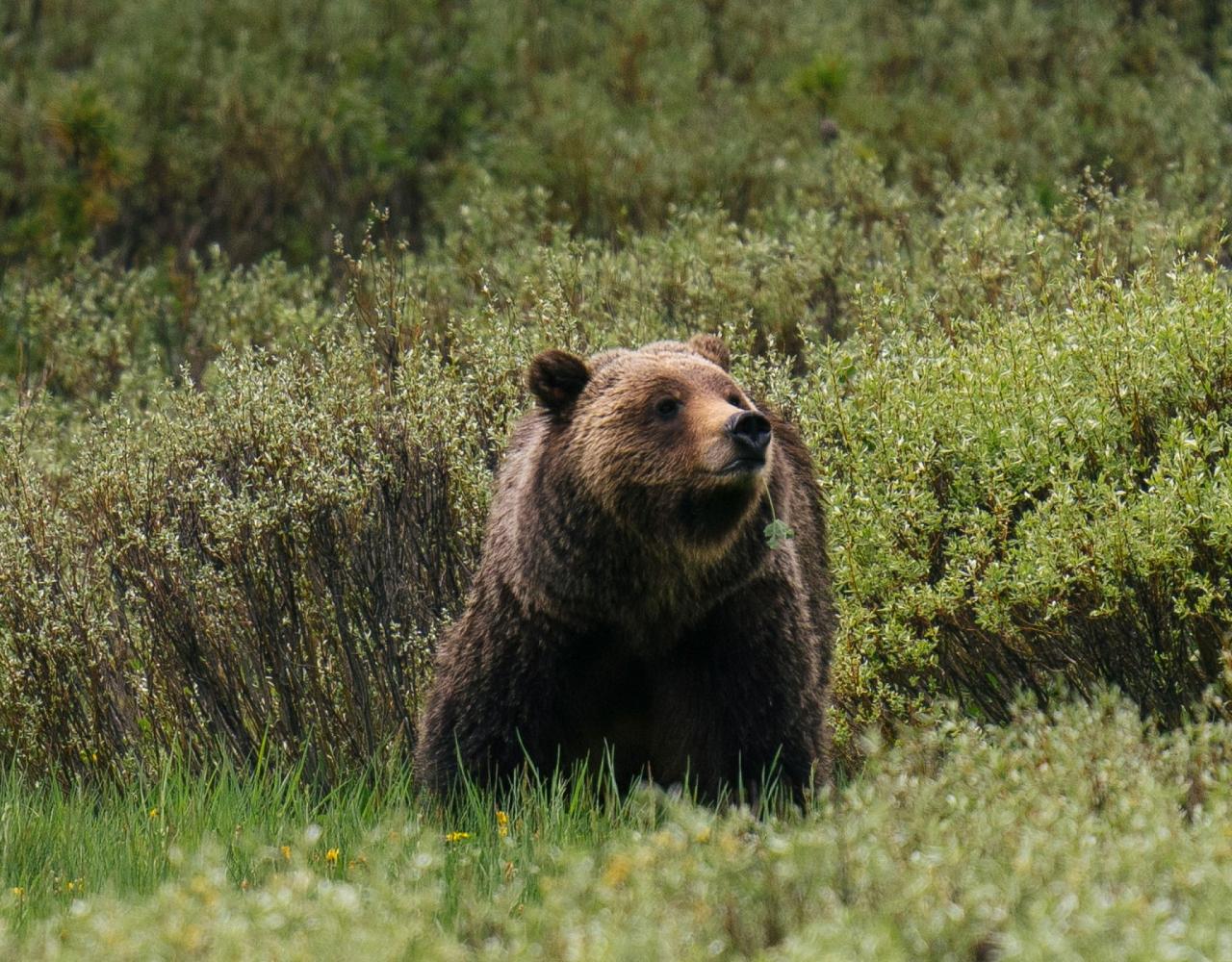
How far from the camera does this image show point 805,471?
18.9 ft

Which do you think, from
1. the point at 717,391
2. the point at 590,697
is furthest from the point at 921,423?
the point at 590,697

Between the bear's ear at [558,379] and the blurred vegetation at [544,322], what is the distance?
106 centimetres

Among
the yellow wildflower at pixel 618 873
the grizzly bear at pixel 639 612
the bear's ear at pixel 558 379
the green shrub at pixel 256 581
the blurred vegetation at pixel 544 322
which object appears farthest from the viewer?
the green shrub at pixel 256 581

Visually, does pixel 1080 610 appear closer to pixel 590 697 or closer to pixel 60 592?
pixel 590 697

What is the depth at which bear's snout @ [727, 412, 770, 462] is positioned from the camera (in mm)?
4492

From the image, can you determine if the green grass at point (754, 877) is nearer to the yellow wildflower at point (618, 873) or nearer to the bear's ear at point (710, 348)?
the yellow wildflower at point (618, 873)

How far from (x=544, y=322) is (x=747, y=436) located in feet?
8.12

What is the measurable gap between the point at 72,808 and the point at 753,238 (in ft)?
19.7

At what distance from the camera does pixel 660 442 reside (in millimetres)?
4707

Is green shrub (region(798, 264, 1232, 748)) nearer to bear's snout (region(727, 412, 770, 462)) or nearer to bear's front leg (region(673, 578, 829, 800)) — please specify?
bear's front leg (region(673, 578, 829, 800))

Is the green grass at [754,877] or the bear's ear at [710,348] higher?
the bear's ear at [710,348]

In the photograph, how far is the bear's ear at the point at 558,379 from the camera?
499 cm

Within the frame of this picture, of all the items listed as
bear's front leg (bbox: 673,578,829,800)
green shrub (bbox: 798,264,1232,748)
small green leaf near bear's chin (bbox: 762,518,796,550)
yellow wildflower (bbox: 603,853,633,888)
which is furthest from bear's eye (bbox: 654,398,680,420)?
yellow wildflower (bbox: 603,853,633,888)

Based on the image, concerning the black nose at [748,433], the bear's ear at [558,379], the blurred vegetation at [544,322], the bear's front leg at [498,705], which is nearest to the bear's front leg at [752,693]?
the bear's front leg at [498,705]
